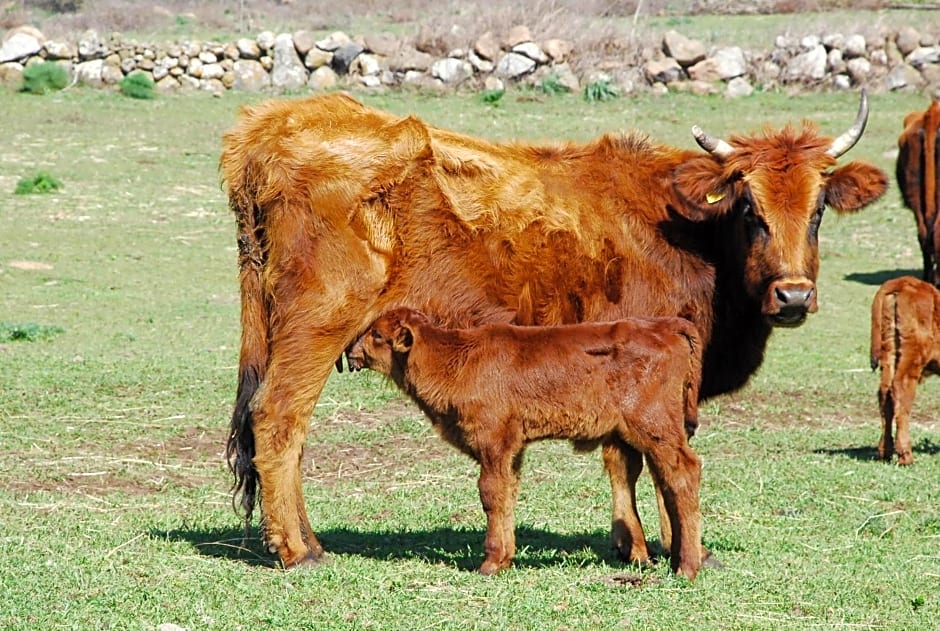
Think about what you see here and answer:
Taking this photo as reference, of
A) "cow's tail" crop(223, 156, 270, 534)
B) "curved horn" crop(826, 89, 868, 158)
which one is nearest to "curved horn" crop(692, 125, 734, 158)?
"curved horn" crop(826, 89, 868, 158)

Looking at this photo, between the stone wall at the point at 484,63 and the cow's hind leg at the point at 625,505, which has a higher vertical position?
the stone wall at the point at 484,63

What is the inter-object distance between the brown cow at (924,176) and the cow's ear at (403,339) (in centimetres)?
1257

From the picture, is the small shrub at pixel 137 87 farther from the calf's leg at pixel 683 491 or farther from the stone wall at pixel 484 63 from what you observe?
the calf's leg at pixel 683 491

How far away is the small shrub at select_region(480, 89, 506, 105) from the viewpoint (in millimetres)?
27875

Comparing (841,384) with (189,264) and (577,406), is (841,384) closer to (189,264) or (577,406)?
(577,406)

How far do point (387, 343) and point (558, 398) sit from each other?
104 centimetres

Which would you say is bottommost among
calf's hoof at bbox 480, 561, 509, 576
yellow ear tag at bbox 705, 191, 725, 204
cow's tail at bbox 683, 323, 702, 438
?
calf's hoof at bbox 480, 561, 509, 576

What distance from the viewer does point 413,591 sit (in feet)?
22.1

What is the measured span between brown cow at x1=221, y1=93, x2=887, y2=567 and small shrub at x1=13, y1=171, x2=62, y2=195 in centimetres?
1343

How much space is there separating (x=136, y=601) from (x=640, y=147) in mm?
4219

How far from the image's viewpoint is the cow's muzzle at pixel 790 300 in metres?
7.54

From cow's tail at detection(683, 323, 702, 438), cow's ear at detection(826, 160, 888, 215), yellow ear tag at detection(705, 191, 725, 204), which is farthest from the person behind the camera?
cow's ear at detection(826, 160, 888, 215)

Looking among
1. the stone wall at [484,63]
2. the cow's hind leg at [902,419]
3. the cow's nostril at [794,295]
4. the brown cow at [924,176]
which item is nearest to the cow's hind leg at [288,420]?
the cow's nostril at [794,295]

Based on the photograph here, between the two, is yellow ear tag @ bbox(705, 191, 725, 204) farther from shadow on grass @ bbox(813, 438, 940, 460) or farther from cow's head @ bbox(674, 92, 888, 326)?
shadow on grass @ bbox(813, 438, 940, 460)
